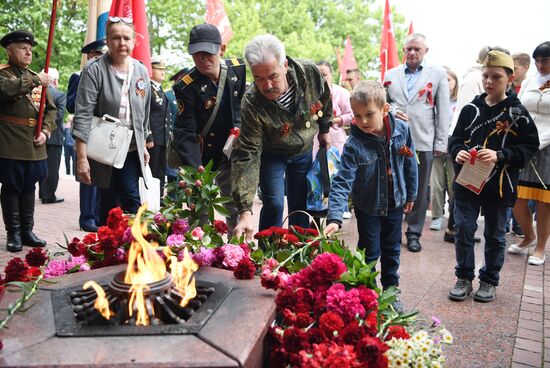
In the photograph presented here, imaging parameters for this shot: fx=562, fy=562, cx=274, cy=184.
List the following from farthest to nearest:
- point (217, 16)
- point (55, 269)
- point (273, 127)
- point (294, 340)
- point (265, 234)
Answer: point (217, 16) → point (273, 127) → point (265, 234) → point (55, 269) → point (294, 340)

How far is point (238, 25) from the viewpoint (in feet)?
90.1

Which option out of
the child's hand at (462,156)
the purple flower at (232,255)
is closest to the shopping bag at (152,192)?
the child's hand at (462,156)

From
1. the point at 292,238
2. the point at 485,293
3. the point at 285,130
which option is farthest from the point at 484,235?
the point at 292,238

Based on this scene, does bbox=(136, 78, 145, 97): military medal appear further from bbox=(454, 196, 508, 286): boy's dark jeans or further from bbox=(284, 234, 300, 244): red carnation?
bbox=(454, 196, 508, 286): boy's dark jeans

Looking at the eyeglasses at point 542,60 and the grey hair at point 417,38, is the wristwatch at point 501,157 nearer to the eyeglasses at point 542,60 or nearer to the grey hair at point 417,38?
the eyeglasses at point 542,60

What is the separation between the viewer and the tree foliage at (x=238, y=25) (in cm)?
2017

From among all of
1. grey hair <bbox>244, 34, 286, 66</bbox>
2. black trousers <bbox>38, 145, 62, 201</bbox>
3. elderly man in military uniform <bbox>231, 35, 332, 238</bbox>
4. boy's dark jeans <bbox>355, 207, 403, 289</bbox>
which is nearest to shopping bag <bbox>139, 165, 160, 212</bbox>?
black trousers <bbox>38, 145, 62, 201</bbox>

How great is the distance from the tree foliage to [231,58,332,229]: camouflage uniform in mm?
7214

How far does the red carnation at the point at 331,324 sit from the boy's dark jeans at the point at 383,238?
160 centimetres

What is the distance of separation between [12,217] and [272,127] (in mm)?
3030

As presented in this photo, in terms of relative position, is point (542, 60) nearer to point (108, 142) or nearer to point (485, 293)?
point (485, 293)

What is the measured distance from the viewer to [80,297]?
8.36 ft

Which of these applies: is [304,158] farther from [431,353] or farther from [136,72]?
[431,353]

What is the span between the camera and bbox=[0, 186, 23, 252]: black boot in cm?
538
